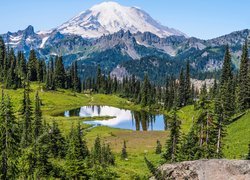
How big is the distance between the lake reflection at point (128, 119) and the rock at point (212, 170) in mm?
119692

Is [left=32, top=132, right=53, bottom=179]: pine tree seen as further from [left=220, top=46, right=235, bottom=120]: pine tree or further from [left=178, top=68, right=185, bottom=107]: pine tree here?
A: [left=178, top=68, right=185, bottom=107]: pine tree

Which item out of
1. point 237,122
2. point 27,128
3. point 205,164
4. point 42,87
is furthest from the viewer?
point 42,87

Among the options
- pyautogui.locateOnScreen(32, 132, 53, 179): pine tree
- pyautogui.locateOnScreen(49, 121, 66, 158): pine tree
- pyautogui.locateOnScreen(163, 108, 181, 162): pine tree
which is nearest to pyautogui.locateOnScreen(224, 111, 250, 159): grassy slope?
pyautogui.locateOnScreen(163, 108, 181, 162): pine tree

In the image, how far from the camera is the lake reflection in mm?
147375

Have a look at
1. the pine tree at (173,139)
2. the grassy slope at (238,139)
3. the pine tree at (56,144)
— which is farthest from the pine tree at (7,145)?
the grassy slope at (238,139)

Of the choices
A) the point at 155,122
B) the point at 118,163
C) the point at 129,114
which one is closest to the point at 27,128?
the point at 118,163

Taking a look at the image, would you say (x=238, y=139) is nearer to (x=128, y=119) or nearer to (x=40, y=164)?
(x=40, y=164)

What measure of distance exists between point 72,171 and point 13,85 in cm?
15330

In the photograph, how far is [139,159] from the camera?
253 ft

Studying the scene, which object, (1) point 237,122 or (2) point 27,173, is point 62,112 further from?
(2) point 27,173

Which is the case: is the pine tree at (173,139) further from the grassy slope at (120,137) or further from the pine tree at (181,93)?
the pine tree at (181,93)

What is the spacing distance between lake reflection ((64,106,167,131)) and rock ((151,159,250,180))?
120 metres

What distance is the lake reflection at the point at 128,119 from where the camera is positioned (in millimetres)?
147375

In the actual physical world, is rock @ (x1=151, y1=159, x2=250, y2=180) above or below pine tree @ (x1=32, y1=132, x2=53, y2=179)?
above
